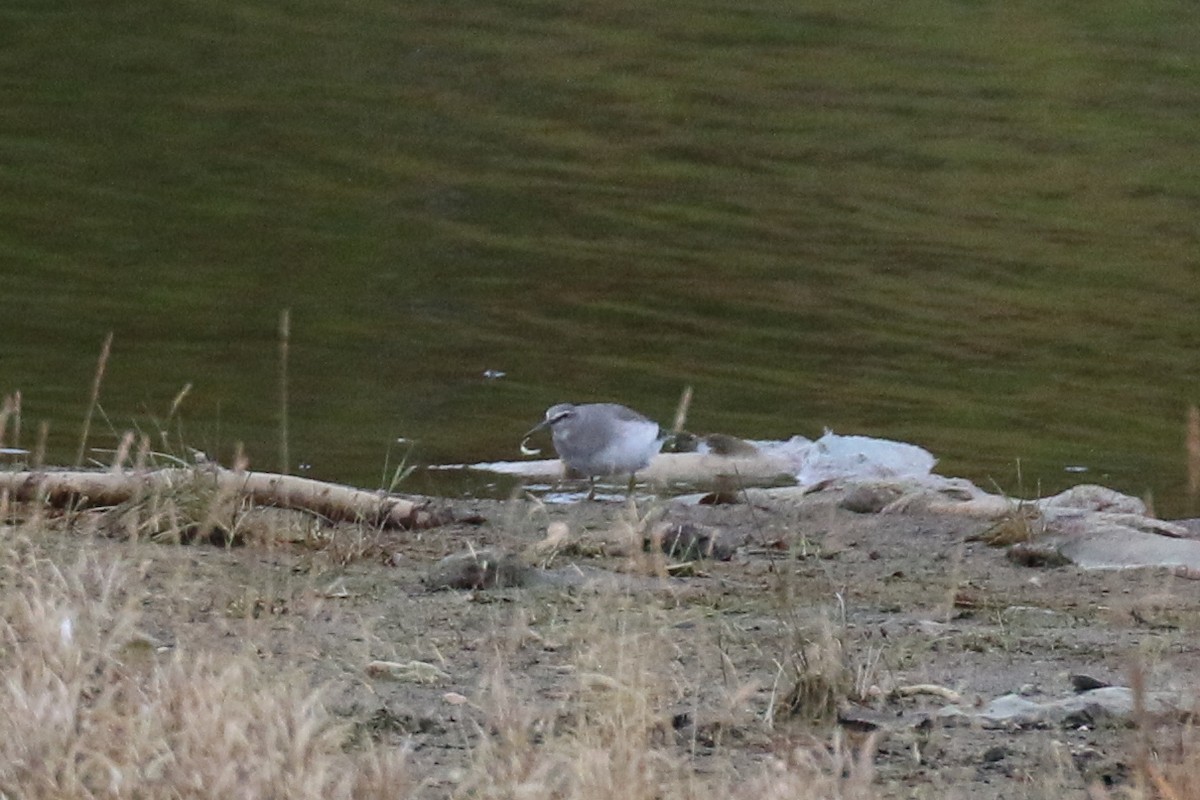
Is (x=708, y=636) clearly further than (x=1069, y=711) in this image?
Yes

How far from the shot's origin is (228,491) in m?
5.29

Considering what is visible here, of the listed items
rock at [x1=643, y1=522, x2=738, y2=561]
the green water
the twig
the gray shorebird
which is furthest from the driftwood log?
the green water

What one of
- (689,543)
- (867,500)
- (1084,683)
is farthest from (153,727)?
(867,500)

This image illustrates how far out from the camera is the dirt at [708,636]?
3770 mm

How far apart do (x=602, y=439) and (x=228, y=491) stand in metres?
2.44

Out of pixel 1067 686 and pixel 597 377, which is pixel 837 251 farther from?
pixel 1067 686

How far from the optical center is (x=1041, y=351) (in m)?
10.9

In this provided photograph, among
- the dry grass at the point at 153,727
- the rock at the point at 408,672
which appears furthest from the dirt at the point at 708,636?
the dry grass at the point at 153,727

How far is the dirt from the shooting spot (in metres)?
3.77

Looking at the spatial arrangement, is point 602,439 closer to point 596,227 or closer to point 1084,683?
point 1084,683

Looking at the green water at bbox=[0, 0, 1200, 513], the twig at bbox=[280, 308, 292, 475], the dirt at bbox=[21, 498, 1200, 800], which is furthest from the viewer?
the green water at bbox=[0, 0, 1200, 513]

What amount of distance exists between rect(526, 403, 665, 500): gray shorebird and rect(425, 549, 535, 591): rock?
2501 mm

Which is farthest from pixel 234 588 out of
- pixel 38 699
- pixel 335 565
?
pixel 38 699

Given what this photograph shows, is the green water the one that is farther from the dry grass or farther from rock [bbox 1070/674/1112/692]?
the dry grass
